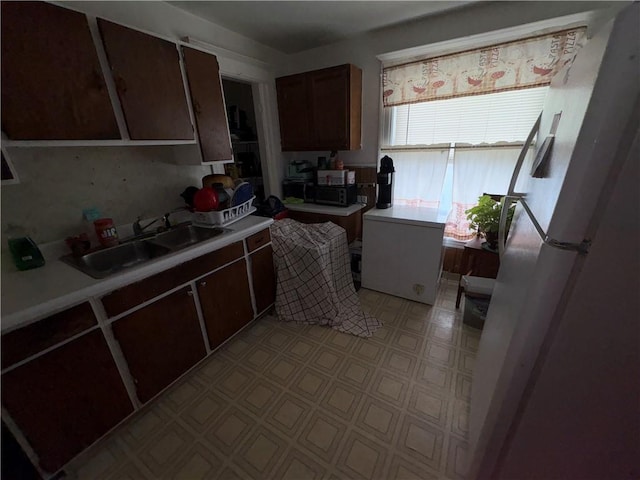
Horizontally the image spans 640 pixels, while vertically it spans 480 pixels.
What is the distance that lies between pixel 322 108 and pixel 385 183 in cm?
96

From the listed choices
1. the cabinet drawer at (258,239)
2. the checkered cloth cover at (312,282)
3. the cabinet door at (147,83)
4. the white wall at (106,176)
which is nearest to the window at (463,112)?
the checkered cloth cover at (312,282)

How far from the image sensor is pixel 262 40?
7.72 feet

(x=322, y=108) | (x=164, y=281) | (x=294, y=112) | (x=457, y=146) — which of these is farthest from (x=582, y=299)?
(x=294, y=112)

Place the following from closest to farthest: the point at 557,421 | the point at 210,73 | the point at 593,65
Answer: the point at 593,65 < the point at 557,421 < the point at 210,73

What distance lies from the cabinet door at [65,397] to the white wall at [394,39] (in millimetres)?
2505

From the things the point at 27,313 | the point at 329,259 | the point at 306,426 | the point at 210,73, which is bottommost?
the point at 306,426

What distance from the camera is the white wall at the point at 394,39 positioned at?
5.68 ft

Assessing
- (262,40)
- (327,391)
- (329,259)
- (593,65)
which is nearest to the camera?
(593,65)

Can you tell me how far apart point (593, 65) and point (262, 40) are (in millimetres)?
2597

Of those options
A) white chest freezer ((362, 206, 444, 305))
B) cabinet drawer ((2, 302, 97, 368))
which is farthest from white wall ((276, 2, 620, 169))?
cabinet drawer ((2, 302, 97, 368))

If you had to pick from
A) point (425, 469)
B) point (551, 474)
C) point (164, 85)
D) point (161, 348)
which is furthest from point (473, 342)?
point (164, 85)

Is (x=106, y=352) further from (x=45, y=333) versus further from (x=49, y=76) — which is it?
(x=49, y=76)

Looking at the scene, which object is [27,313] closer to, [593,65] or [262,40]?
[593,65]

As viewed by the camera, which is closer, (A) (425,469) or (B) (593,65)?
(B) (593,65)
